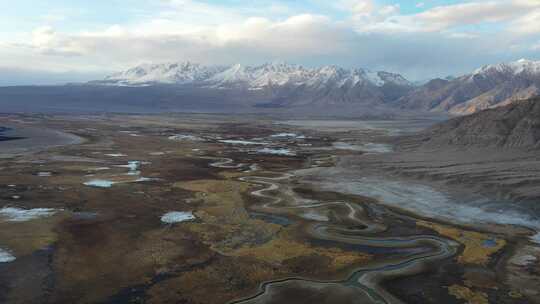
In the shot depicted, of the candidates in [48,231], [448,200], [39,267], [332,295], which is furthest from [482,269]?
[48,231]

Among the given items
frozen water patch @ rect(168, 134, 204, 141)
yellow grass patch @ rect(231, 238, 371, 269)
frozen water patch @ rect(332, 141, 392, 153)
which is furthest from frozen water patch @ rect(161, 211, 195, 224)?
frozen water patch @ rect(168, 134, 204, 141)

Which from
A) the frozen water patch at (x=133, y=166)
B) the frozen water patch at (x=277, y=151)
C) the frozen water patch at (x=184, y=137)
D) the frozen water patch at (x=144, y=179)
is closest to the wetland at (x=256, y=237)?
the frozen water patch at (x=144, y=179)

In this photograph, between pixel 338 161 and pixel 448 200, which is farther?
pixel 338 161

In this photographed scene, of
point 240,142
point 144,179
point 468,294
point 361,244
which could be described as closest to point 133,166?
point 144,179

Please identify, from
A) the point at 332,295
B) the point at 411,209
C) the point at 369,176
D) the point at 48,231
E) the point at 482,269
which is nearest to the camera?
the point at 332,295

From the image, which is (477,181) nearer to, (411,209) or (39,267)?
(411,209)

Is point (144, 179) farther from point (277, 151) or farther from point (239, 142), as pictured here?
point (239, 142)
